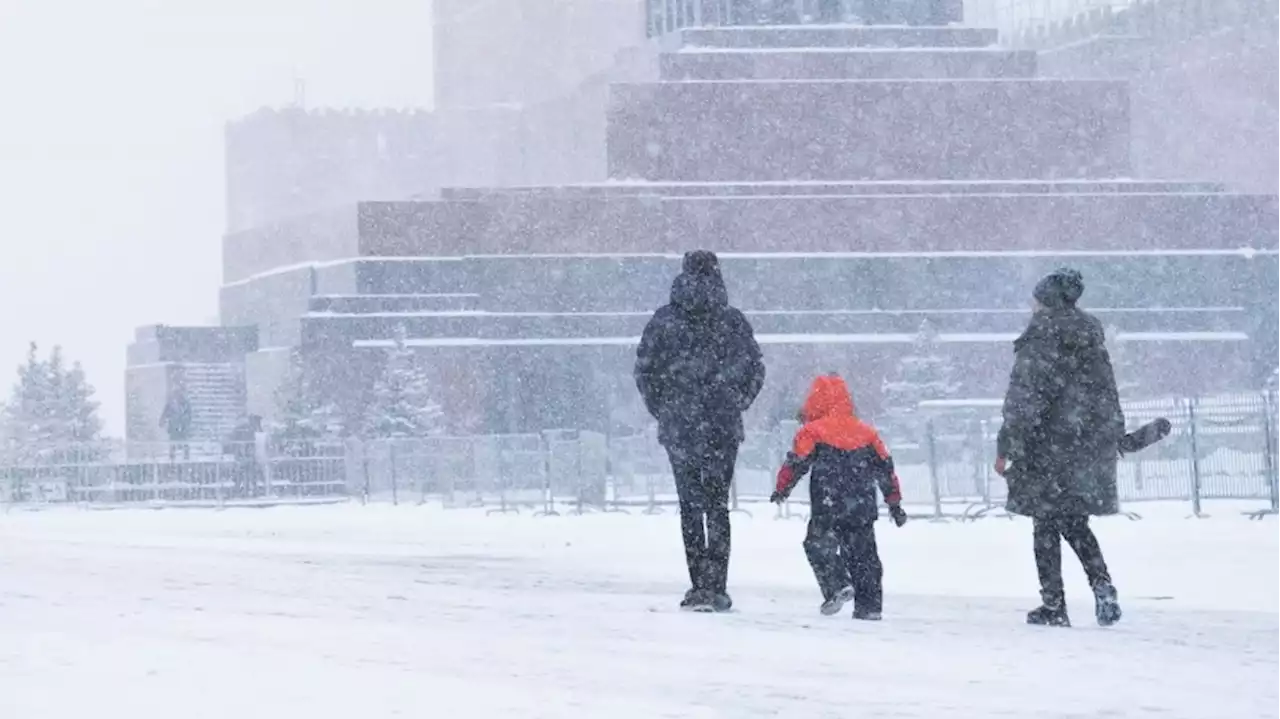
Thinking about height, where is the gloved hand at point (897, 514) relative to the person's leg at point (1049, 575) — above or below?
above

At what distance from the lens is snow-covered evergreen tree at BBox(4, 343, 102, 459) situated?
61.4m

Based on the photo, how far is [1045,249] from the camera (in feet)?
209

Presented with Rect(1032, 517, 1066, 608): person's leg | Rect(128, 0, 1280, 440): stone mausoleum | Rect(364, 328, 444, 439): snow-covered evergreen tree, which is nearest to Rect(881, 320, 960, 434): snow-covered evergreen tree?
Rect(128, 0, 1280, 440): stone mausoleum

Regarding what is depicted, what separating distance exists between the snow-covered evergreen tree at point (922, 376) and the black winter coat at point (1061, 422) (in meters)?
46.1

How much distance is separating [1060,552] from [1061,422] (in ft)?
1.93

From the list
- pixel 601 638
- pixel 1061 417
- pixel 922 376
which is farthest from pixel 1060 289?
pixel 922 376

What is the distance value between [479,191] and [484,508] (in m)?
28.6

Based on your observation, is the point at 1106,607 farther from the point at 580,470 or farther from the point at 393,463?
the point at 393,463

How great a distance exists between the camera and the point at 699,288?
13.6 metres

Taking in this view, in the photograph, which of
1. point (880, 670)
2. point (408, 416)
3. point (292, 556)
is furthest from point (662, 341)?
point (408, 416)

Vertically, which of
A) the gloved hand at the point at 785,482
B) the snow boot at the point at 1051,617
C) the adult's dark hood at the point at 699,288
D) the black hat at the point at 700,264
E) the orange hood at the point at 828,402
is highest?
the black hat at the point at 700,264

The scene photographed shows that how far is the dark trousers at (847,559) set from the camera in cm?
1305

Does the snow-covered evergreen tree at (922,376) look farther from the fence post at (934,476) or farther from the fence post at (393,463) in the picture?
the fence post at (934,476)

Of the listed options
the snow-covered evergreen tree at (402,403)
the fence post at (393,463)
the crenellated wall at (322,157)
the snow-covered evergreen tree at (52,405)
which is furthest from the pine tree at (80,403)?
the crenellated wall at (322,157)
